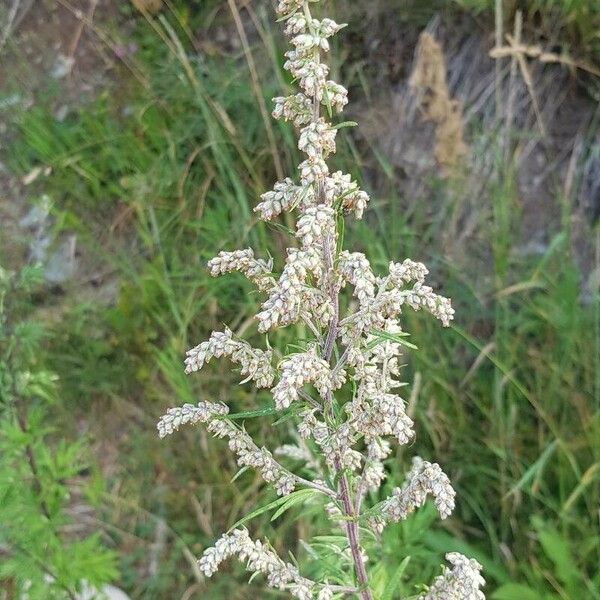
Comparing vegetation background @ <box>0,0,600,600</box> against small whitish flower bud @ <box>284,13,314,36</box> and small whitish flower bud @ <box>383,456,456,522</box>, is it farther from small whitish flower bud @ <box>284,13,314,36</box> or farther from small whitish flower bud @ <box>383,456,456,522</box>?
small whitish flower bud @ <box>284,13,314,36</box>

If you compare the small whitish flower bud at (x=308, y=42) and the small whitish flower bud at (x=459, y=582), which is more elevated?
the small whitish flower bud at (x=308, y=42)

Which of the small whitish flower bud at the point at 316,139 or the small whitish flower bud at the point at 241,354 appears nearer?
the small whitish flower bud at the point at 316,139

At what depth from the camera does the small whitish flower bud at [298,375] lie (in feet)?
3.75

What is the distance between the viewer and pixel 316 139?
45.6 inches

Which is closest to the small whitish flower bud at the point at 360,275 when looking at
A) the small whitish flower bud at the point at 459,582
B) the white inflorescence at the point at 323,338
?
the white inflorescence at the point at 323,338

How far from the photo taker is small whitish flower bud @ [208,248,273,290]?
127 cm

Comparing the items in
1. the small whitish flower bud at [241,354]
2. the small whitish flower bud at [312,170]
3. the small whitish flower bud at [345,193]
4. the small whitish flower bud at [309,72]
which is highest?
the small whitish flower bud at [309,72]

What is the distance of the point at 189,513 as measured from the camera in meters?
3.21

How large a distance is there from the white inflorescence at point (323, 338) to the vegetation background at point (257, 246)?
1067 millimetres

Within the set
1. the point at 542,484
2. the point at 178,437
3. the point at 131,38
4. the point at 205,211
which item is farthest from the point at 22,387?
the point at 131,38

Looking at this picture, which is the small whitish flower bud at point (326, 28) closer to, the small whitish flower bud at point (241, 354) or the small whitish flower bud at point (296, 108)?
the small whitish flower bud at point (296, 108)

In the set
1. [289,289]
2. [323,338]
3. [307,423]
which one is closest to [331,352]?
[323,338]

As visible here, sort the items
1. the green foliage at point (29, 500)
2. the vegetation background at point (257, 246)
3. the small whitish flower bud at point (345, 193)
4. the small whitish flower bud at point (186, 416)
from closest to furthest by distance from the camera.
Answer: the small whitish flower bud at point (345, 193)
the small whitish flower bud at point (186, 416)
the green foliage at point (29, 500)
the vegetation background at point (257, 246)

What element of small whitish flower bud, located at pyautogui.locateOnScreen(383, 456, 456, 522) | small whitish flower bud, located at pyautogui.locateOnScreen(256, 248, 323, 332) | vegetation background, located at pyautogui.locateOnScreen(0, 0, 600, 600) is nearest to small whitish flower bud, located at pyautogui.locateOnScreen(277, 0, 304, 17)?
small whitish flower bud, located at pyautogui.locateOnScreen(256, 248, 323, 332)
